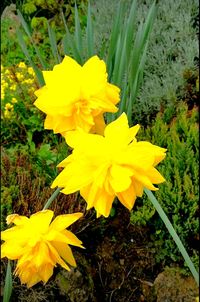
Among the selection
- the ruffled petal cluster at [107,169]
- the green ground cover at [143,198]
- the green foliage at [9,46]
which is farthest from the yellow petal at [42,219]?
the green foliage at [9,46]

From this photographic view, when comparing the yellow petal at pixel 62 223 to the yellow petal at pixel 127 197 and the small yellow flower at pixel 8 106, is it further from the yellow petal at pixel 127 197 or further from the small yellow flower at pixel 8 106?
the small yellow flower at pixel 8 106

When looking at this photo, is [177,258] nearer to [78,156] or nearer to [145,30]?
[145,30]

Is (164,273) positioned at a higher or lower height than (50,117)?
lower

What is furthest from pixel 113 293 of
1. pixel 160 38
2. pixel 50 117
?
pixel 160 38

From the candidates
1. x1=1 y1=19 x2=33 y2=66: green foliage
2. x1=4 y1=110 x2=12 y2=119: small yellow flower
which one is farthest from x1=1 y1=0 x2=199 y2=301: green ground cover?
x1=1 y1=19 x2=33 y2=66: green foliage

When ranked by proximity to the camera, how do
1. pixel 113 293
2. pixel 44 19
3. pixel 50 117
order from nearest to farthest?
pixel 50 117
pixel 113 293
pixel 44 19

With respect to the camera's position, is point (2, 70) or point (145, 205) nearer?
point (145, 205)

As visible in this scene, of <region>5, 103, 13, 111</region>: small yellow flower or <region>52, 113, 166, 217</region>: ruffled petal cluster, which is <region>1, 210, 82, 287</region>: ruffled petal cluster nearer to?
<region>52, 113, 166, 217</region>: ruffled petal cluster

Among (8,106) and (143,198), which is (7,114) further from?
(143,198)
